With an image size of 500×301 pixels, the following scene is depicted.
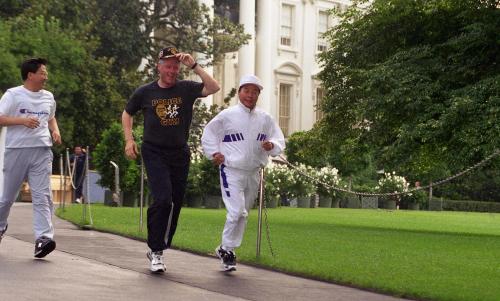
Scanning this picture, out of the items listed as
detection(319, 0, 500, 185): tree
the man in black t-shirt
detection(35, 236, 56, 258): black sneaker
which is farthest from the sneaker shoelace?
detection(319, 0, 500, 185): tree

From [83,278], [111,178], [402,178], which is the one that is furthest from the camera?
[402,178]

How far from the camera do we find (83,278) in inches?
432

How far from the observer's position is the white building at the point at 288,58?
70625 mm

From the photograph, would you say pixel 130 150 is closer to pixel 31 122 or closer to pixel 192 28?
pixel 31 122

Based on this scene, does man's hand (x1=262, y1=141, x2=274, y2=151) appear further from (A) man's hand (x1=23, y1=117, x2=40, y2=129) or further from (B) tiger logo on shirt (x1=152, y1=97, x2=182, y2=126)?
(A) man's hand (x1=23, y1=117, x2=40, y2=129)

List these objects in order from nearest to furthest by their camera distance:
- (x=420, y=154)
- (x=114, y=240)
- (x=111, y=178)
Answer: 1. (x=114, y=240)
2. (x=420, y=154)
3. (x=111, y=178)

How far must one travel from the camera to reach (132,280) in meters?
11.1

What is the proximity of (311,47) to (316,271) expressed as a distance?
64159mm

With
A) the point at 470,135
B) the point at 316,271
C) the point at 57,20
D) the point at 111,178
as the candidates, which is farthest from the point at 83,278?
the point at 57,20

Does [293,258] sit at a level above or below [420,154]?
below

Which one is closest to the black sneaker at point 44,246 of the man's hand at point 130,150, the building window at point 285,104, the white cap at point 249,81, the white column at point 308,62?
the man's hand at point 130,150

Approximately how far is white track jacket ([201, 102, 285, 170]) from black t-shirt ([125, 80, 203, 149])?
506 millimetres

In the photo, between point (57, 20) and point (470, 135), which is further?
point (57, 20)

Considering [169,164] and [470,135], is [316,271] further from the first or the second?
[470,135]
